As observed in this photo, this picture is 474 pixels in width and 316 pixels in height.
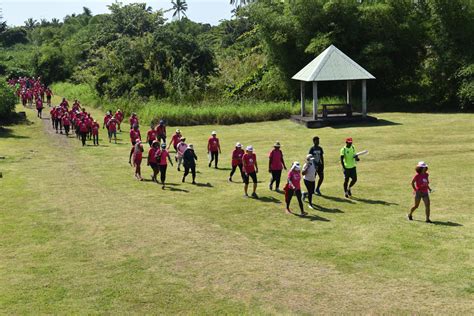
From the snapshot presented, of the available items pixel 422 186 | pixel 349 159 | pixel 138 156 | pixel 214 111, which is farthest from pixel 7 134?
pixel 422 186

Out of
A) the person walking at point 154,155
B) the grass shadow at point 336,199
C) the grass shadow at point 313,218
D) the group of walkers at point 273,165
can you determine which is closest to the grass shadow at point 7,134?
the group of walkers at point 273,165

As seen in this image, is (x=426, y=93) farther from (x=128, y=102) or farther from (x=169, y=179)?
(x=169, y=179)

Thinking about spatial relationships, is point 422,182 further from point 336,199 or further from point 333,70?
point 333,70

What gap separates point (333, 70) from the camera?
3005 cm

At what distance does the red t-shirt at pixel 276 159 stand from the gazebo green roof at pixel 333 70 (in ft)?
46.4

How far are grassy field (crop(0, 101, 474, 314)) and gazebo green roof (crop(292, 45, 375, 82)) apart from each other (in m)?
9.21

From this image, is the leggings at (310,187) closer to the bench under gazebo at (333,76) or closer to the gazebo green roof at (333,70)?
the bench under gazebo at (333,76)

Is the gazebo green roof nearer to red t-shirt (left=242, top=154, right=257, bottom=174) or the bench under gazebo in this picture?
the bench under gazebo

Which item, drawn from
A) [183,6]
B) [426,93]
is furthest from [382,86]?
[183,6]

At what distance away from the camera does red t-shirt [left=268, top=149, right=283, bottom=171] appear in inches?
634

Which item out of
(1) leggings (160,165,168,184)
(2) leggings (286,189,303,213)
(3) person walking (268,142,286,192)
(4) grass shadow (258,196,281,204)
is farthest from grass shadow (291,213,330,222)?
(1) leggings (160,165,168,184)

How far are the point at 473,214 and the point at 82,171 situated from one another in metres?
13.6

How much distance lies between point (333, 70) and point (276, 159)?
15.1m

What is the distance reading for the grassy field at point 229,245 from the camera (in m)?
9.44
